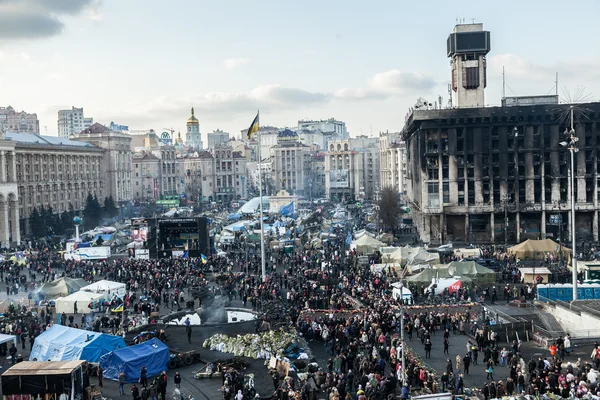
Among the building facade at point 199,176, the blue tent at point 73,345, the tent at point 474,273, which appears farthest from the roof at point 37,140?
Result: the blue tent at point 73,345

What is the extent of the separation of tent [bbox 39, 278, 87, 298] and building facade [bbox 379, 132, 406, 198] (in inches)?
3152

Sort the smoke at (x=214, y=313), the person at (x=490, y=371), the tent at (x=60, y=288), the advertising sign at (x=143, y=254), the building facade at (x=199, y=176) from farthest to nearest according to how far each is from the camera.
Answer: the building facade at (x=199, y=176) → the advertising sign at (x=143, y=254) → the tent at (x=60, y=288) → the smoke at (x=214, y=313) → the person at (x=490, y=371)

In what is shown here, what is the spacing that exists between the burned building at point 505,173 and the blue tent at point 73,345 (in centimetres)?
Answer: 4350

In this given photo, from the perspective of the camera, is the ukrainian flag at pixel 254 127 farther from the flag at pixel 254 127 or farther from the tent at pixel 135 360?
the tent at pixel 135 360

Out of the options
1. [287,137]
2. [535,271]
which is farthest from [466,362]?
[287,137]

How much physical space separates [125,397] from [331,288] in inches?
715

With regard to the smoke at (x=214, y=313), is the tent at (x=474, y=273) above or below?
above

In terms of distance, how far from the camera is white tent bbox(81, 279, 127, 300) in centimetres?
3881

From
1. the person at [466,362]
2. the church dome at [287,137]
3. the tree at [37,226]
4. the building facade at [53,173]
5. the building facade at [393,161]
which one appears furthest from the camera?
the church dome at [287,137]

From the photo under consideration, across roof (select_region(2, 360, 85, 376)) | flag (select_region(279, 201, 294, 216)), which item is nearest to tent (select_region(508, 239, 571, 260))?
roof (select_region(2, 360, 85, 376))

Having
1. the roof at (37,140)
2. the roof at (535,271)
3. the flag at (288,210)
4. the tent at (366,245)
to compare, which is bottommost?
the roof at (535,271)

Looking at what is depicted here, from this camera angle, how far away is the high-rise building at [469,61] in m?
72.2

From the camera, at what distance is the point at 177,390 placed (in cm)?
2161

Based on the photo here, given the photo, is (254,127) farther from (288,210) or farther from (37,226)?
(37,226)
